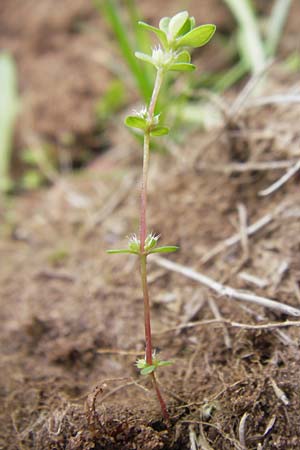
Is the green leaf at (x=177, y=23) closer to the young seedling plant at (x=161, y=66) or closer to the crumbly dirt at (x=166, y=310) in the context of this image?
the young seedling plant at (x=161, y=66)

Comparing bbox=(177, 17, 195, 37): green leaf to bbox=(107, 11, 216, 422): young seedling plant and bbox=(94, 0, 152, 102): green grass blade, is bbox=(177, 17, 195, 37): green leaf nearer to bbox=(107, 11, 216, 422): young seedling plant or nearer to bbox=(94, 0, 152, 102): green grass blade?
bbox=(107, 11, 216, 422): young seedling plant

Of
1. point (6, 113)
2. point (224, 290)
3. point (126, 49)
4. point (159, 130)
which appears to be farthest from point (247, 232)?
point (6, 113)

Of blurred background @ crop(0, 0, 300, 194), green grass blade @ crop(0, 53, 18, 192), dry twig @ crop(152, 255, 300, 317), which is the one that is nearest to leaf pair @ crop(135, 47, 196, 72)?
dry twig @ crop(152, 255, 300, 317)

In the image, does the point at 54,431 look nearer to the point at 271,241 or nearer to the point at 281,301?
the point at 281,301

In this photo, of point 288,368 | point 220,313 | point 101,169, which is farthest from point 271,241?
point 101,169

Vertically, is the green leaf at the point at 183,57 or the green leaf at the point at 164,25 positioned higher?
the green leaf at the point at 164,25

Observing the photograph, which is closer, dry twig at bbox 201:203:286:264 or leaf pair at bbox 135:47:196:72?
leaf pair at bbox 135:47:196:72

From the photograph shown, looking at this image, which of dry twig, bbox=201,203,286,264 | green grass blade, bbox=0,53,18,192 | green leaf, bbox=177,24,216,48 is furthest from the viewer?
green grass blade, bbox=0,53,18,192

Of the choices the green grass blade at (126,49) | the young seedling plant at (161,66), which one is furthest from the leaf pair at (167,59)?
the green grass blade at (126,49)
